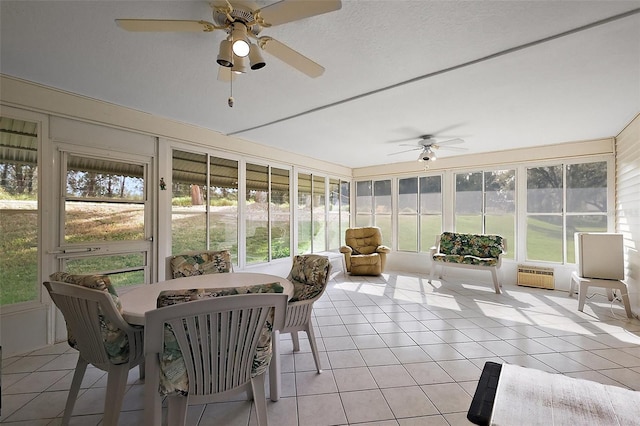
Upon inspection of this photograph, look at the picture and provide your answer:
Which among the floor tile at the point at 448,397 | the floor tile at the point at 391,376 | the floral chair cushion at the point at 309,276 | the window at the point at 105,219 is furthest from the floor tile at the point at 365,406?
the window at the point at 105,219

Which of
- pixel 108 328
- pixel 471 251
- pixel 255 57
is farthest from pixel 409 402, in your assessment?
pixel 471 251

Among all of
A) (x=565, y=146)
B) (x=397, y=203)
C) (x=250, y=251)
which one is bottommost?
(x=250, y=251)

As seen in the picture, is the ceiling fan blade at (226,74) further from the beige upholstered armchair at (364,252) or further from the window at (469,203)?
the window at (469,203)

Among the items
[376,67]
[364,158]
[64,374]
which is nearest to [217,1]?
[376,67]

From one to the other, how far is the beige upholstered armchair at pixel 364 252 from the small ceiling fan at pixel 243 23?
443 cm

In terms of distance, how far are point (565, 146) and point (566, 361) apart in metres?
3.81

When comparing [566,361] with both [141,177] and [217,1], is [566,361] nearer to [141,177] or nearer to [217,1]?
[217,1]

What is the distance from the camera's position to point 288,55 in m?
1.65

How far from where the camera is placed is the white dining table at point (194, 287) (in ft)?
5.00

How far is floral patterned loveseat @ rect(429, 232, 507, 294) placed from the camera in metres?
4.42

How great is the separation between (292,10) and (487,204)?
531 centimetres

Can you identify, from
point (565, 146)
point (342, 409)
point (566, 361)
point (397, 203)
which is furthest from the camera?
point (397, 203)

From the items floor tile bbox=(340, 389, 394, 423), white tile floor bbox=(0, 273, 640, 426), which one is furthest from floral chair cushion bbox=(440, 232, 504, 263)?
floor tile bbox=(340, 389, 394, 423)

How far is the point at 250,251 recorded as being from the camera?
446 centimetres
